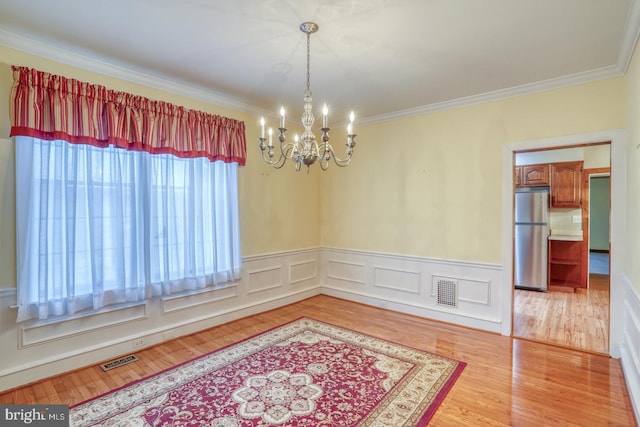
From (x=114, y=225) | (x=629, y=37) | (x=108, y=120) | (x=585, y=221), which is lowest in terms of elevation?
(x=585, y=221)

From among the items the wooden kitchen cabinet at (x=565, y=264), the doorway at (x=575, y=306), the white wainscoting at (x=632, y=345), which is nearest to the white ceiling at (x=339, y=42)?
the doorway at (x=575, y=306)

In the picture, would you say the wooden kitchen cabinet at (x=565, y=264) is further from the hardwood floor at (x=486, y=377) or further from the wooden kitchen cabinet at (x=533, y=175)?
the hardwood floor at (x=486, y=377)

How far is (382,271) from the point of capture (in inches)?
184

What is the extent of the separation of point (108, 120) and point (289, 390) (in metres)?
2.88

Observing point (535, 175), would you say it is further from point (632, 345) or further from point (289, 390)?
point (289, 390)

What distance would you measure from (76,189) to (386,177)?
12.0 ft

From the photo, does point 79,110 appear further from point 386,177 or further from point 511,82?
point 511,82

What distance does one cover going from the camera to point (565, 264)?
583cm

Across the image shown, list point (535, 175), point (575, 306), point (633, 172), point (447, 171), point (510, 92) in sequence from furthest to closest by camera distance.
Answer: point (535, 175), point (575, 306), point (447, 171), point (510, 92), point (633, 172)

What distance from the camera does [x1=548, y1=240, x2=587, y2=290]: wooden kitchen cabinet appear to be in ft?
18.8

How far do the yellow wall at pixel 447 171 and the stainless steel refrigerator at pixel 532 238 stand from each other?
8.28 ft

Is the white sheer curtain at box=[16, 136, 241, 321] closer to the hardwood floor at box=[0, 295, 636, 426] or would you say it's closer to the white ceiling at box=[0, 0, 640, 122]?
the hardwood floor at box=[0, 295, 636, 426]

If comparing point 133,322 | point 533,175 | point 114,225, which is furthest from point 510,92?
point 133,322

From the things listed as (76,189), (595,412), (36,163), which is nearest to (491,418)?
(595,412)
